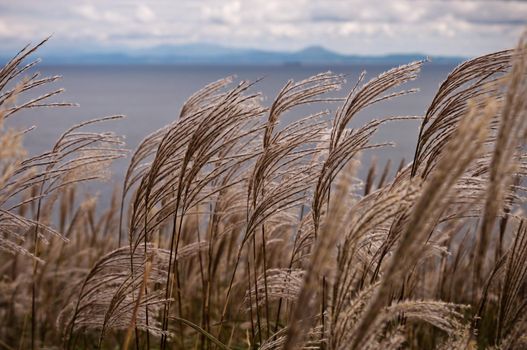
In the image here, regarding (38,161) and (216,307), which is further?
(216,307)

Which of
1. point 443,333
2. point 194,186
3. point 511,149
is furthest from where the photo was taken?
point 443,333

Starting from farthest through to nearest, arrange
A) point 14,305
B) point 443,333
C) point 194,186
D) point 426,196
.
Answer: point 14,305
point 443,333
point 194,186
point 426,196

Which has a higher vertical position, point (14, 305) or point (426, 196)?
point (426, 196)

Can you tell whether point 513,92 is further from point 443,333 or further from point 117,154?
point 443,333

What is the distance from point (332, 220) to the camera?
5.01 ft

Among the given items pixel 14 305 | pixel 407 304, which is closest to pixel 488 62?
pixel 407 304

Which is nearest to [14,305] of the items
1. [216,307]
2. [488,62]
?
[216,307]

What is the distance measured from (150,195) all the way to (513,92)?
193 cm

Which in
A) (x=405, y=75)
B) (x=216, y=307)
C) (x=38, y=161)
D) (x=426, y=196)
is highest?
(x=405, y=75)

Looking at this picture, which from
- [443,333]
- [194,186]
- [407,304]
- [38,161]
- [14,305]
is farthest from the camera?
[14,305]

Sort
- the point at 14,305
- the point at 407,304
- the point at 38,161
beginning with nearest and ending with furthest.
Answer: the point at 407,304, the point at 38,161, the point at 14,305

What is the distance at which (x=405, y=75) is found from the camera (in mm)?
2791

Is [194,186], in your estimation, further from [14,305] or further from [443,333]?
[14,305]

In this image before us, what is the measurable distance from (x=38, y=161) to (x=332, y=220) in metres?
1.91
